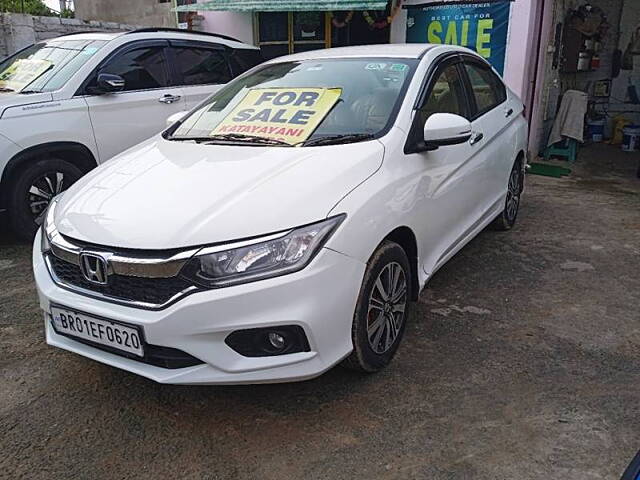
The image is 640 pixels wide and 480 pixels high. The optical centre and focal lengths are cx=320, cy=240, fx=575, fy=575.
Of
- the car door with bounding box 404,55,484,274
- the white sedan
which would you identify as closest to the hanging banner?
the car door with bounding box 404,55,484,274

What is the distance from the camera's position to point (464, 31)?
756cm

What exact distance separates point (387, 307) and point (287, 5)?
254 inches

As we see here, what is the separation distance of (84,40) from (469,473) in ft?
16.1

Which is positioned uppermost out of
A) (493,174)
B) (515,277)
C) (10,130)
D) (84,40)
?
(84,40)

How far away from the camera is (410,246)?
300cm

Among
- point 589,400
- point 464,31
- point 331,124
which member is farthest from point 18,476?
point 464,31

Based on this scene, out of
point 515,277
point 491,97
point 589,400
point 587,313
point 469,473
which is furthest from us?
point 491,97

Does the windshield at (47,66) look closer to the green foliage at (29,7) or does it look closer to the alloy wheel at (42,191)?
the alloy wheel at (42,191)

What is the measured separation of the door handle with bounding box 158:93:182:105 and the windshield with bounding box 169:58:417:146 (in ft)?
6.31

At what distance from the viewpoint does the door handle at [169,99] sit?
17.9 feet

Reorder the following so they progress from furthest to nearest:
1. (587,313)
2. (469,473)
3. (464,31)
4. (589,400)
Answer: (464,31) → (587,313) → (589,400) → (469,473)

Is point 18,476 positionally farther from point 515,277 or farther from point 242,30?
point 242,30

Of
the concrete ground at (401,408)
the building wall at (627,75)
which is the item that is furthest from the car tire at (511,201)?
the building wall at (627,75)

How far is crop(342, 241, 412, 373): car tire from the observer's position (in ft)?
8.33
